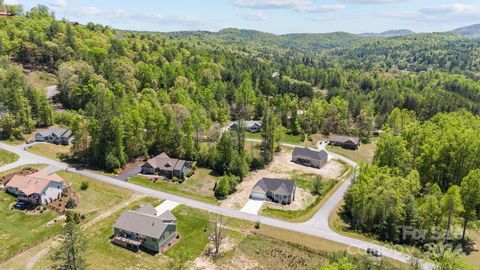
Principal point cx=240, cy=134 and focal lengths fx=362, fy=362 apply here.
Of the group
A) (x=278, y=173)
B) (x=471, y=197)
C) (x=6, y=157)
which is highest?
(x=471, y=197)

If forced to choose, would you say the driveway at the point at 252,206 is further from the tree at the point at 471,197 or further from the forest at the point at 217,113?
the tree at the point at 471,197

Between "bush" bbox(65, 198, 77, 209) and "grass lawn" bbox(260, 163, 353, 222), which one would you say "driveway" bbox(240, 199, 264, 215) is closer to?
"grass lawn" bbox(260, 163, 353, 222)

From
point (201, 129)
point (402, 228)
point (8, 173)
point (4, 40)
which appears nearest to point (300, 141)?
point (201, 129)

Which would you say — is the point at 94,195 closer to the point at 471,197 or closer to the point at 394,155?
the point at 394,155

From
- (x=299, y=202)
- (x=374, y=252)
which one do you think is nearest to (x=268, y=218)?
(x=299, y=202)

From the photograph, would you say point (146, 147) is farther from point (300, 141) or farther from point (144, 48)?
point (144, 48)

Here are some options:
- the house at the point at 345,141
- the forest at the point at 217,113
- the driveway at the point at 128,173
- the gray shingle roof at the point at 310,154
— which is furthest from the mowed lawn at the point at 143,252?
the house at the point at 345,141
